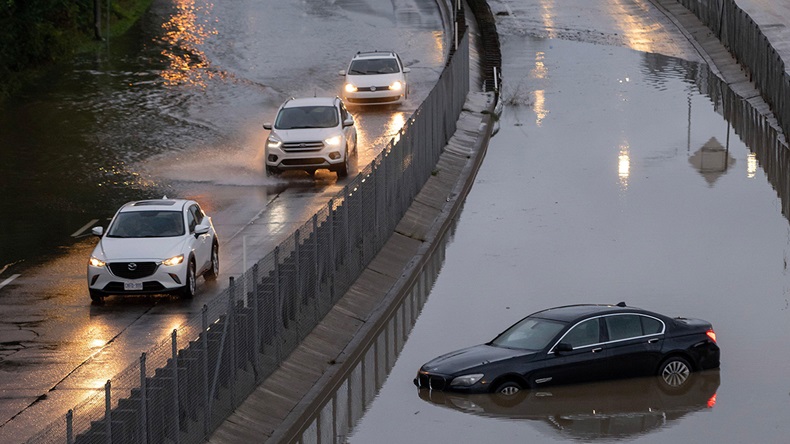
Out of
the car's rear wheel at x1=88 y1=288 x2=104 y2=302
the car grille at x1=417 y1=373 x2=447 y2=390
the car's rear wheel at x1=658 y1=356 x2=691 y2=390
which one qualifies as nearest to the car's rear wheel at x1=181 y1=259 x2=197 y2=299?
the car's rear wheel at x1=88 y1=288 x2=104 y2=302

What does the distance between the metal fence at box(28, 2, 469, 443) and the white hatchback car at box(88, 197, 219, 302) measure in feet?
4.99

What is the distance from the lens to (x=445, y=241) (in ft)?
108

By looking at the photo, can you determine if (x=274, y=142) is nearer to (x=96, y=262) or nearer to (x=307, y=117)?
(x=307, y=117)

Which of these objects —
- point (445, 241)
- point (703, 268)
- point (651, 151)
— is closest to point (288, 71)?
point (651, 151)

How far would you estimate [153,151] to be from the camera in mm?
40781

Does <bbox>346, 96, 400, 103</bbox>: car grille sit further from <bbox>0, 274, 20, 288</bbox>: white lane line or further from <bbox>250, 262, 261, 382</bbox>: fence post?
<bbox>250, 262, 261, 382</bbox>: fence post

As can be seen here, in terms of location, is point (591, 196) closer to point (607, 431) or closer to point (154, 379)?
point (607, 431)

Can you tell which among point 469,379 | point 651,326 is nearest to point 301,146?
point 651,326

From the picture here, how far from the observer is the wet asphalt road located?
22.6 metres

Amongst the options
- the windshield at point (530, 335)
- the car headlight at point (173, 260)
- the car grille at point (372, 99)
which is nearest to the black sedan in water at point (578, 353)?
the windshield at point (530, 335)

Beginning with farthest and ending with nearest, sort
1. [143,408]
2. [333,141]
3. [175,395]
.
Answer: [333,141]
[175,395]
[143,408]

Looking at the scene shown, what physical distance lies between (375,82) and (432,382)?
26715 mm

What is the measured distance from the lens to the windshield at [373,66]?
47.9 metres

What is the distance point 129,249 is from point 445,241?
9.89 m
